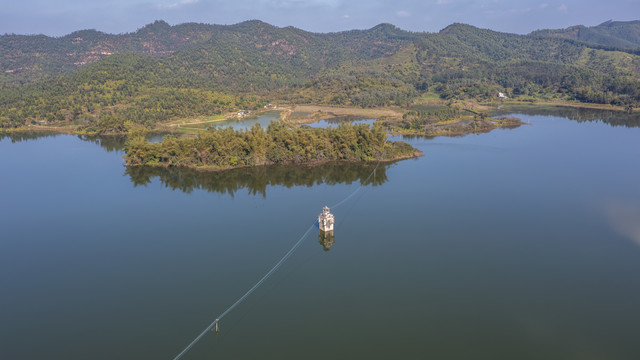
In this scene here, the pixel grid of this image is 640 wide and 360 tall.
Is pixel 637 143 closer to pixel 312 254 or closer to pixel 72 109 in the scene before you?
pixel 312 254

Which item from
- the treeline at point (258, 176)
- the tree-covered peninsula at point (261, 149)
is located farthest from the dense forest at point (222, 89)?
the treeline at point (258, 176)

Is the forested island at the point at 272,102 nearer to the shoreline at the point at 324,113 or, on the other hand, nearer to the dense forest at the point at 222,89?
the dense forest at the point at 222,89

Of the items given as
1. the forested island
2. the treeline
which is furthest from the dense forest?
the treeline

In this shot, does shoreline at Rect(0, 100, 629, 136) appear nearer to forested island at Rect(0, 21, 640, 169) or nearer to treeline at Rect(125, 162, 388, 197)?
forested island at Rect(0, 21, 640, 169)

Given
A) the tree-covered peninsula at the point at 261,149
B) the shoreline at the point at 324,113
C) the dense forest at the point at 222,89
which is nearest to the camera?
the tree-covered peninsula at the point at 261,149

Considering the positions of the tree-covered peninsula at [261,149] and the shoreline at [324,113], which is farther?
the shoreline at [324,113]

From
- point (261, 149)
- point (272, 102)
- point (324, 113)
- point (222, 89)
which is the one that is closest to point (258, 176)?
point (261, 149)

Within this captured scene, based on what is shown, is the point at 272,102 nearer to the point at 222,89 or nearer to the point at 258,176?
the point at 222,89

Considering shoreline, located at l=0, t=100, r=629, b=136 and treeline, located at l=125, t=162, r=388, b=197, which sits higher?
shoreline, located at l=0, t=100, r=629, b=136
